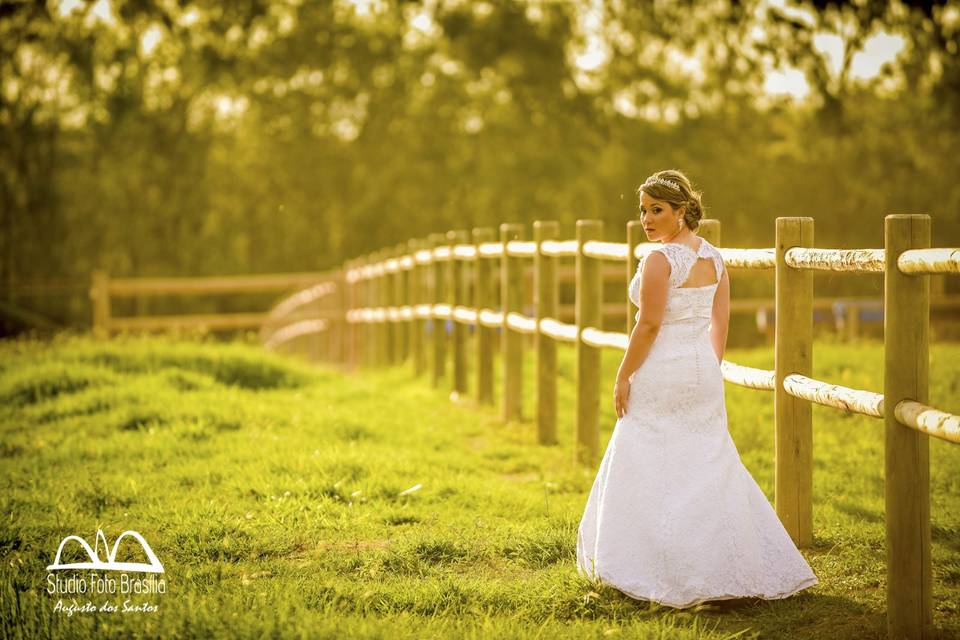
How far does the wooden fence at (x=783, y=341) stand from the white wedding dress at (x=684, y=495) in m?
0.50

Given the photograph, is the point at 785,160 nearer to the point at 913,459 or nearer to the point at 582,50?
the point at 582,50

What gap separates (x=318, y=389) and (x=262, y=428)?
10.3 feet

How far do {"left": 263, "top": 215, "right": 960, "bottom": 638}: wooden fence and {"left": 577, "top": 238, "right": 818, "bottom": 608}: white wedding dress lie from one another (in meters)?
0.50

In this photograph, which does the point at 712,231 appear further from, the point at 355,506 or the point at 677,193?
the point at 355,506

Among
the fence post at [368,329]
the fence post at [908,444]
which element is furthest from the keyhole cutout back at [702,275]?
the fence post at [368,329]

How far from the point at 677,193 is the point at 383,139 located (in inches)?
1256

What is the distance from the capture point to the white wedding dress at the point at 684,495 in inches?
178

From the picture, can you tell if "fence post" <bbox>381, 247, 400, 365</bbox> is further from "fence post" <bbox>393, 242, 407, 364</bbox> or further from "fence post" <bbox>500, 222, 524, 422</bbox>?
"fence post" <bbox>500, 222, 524, 422</bbox>

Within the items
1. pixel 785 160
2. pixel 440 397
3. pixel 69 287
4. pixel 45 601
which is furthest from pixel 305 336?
pixel 45 601

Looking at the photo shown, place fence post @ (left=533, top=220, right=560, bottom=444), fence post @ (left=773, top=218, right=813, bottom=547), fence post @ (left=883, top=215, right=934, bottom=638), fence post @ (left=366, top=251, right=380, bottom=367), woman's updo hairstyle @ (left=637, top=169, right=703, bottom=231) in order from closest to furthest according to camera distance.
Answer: fence post @ (left=883, top=215, right=934, bottom=638), woman's updo hairstyle @ (left=637, top=169, right=703, bottom=231), fence post @ (left=773, top=218, right=813, bottom=547), fence post @ (left=533, top=220, right=560, bottom=444), fence post @ (left=366, top=251, right=380, bottom=367)

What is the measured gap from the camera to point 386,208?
1435 inches

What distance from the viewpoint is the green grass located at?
14.3ft

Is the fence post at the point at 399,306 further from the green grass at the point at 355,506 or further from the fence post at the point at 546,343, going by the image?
the fence post at the point at 546,343

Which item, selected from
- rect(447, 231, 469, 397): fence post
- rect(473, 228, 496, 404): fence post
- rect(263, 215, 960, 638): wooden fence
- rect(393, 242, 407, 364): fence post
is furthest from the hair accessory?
rect(393, 242, 407, 364): fence post
